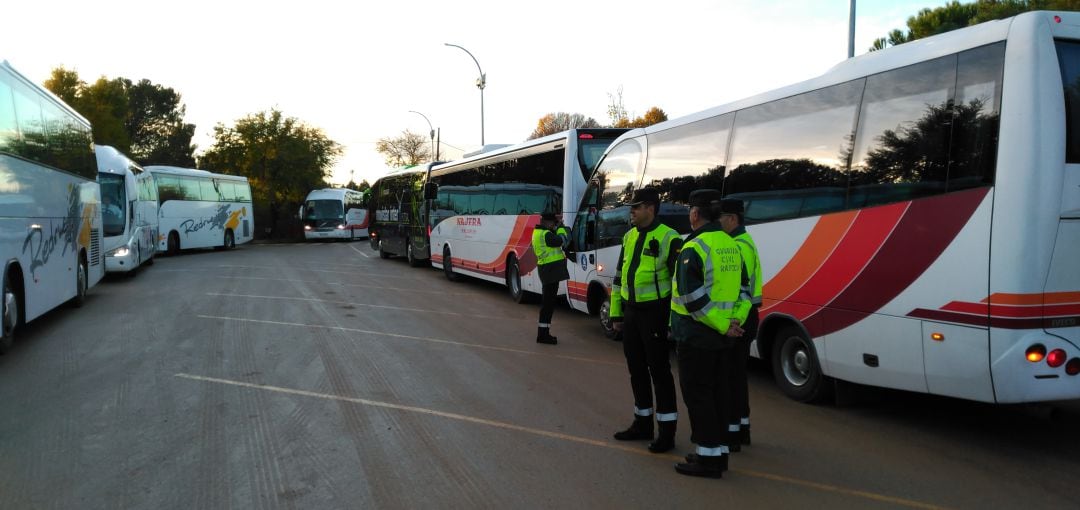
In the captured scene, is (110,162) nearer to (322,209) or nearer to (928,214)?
(928,214)

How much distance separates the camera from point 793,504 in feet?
14.6

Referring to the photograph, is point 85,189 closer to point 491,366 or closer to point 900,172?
point 491,366

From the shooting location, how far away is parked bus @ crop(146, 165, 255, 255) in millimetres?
29578

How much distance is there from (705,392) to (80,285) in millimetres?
12868

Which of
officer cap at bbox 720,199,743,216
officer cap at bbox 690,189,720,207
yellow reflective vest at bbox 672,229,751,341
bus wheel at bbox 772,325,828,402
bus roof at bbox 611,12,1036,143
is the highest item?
bus roof at bbox 611,12,1036,143

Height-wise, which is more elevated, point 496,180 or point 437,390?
point 496,180

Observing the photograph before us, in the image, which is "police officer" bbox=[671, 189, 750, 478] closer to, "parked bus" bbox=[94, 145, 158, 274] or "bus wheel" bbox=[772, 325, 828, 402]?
"bus wheel" bbox=[772, 325, 828, 402]

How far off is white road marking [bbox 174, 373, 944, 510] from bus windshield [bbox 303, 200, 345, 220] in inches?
1461

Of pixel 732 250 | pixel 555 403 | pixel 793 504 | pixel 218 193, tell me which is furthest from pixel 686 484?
pixel 218 193

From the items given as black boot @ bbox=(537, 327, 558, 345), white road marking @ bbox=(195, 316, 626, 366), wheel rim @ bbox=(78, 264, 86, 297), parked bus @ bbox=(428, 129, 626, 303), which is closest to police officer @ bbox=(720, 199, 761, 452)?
white road marking @ bbox=(195, 316, 626, 366)

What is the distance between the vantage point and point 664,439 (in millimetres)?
5426

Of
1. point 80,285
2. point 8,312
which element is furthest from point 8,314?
point 80,285

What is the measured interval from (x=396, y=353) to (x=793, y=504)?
5784mm

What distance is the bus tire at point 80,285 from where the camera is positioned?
43.9 feet
